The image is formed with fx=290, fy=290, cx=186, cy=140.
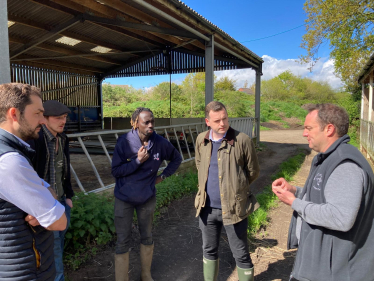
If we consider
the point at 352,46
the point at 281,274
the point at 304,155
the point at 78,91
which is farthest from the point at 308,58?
the point at 281,274

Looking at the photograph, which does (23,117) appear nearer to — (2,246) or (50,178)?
(2,246)

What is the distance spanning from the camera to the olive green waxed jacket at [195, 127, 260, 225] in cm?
245

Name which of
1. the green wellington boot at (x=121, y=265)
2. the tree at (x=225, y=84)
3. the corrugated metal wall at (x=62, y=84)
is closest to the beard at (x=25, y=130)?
the green wellington boot at (x=121, y=265)

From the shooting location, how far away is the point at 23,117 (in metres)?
1.46

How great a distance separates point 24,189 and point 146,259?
5.94 ft

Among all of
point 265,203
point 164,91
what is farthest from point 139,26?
point 164,91

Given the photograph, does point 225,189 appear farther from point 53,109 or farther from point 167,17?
point 167,17

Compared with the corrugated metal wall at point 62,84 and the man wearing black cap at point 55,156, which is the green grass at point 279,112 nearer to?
the corrugated metal wall at point 62,84

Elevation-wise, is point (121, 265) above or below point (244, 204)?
below

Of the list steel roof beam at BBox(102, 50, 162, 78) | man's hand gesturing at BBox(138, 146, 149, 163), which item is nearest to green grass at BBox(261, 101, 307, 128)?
steel roof beam at BBox(102, 50, 162, 78)

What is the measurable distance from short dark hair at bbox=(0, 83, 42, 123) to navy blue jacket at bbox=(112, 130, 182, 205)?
125cm

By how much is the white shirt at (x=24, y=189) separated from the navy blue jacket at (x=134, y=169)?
1214 millimetres

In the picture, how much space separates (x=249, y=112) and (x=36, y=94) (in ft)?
95.9

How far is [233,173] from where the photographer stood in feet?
8.16
